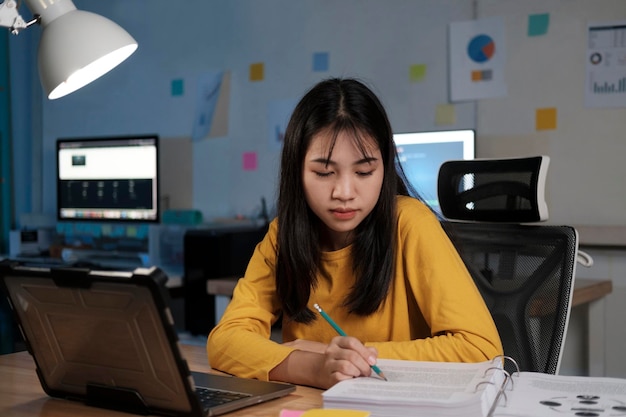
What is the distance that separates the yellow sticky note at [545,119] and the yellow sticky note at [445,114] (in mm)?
295

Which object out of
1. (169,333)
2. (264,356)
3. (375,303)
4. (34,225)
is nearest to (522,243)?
(375,303)

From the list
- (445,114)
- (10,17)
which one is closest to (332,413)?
(10,17)

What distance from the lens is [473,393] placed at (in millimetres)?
863

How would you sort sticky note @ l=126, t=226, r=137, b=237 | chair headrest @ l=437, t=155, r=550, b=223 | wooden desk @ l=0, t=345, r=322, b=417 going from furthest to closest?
1. sticky note @ l=126, t=226, r=137, b=237
2. chair headrest @ l=437, t=155, r=550, b=223
3. wooden desk @ l=0, t=345, r=322, b=417

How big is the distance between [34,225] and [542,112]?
8.00ft

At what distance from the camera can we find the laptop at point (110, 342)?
847mm

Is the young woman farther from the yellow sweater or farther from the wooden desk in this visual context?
the wooden desk

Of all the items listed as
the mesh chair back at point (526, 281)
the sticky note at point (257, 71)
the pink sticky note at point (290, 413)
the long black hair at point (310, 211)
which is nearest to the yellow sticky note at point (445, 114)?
the sticky note at point (257, 71)

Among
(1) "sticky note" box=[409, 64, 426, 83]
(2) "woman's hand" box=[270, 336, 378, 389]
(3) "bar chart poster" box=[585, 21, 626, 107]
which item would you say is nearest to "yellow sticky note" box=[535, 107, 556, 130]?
(3) "bar chart poster" box=[585, 21, 626, 107]

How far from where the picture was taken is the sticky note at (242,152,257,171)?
3.36m

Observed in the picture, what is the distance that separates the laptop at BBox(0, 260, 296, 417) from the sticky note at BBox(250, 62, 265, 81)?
243 cm

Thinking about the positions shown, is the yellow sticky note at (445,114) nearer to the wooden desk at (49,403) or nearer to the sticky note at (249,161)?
the sticky note at (249,161)

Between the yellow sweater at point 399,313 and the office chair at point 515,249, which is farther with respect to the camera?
the office chair at point 515,249

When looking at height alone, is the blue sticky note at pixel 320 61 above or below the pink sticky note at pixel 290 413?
above
